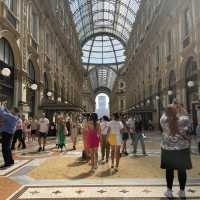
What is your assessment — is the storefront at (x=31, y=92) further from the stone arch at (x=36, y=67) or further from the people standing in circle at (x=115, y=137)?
the people standing in circle at (x=115, y=137)

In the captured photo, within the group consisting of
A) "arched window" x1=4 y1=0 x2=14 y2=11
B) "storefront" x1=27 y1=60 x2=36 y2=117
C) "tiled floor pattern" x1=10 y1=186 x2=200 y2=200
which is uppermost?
"arched window" x1=4 y1=0 x2=14 y2=11

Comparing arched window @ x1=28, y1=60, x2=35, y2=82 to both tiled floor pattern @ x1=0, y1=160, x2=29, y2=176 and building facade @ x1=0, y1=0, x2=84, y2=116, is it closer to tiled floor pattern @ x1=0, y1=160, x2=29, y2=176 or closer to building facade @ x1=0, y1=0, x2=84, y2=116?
building facade @ x1=0, y1=0, x2=84, y2=116

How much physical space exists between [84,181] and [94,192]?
110 cm

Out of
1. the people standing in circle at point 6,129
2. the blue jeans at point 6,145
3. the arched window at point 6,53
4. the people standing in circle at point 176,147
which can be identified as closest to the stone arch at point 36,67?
the arched window at point 6,53

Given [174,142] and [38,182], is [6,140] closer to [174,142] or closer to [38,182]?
[38,182]

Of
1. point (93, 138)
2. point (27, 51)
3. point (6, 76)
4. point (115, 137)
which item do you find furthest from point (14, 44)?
point (115, 137)

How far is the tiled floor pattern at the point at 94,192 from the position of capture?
19.0ft

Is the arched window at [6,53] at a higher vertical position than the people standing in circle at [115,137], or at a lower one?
higher

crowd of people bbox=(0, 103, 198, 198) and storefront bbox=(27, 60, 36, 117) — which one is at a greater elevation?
storefront bbox=(27, 60, 36, 117)

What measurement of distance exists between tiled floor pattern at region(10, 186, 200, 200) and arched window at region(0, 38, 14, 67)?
13518mm

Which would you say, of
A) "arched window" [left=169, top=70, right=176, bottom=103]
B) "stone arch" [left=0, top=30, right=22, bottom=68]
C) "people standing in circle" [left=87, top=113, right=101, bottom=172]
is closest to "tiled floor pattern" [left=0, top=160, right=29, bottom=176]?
"people standing in circle" [left=87, top=113, right=101, bottom=172]

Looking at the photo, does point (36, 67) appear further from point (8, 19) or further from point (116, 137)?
point (116, 137)

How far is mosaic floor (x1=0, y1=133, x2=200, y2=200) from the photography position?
5.93 meters

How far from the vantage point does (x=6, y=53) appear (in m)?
19.5
